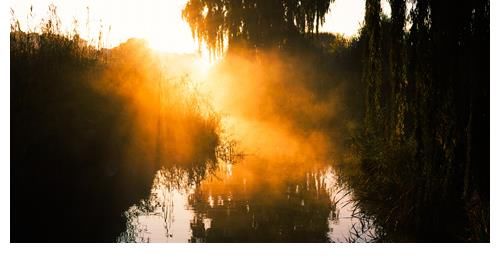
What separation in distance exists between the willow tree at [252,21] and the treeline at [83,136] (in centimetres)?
243

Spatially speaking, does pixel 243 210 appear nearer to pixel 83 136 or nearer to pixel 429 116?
pixel 83 136

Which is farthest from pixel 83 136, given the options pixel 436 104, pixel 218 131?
pixel 436 104

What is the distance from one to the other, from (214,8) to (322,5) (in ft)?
8.19

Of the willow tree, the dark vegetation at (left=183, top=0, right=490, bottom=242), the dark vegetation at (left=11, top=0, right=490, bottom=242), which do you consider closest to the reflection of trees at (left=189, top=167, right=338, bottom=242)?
the dark vegetation at (left=11, top=0, right=490, bottom=242)

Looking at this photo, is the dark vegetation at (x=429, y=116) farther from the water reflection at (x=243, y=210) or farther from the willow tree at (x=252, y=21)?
the willow tree at (x=252, y=21)

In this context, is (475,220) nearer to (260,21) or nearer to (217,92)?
(260,21)

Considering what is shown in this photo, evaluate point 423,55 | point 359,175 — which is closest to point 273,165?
point 359,175

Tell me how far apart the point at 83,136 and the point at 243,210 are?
2.19 meters

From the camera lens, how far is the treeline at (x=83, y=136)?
12.2 feet

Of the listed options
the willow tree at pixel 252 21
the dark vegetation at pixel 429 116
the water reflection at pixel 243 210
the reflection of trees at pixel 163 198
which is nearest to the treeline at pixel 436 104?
the dark vegetation at pixel 429 116

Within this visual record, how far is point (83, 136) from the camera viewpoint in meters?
5.12

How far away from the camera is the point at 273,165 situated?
6750 mm

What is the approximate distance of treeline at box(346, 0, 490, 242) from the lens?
238 centimetres

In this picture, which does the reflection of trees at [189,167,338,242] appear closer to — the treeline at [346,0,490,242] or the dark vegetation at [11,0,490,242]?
the dark vegetation at [11,0,490,242]
